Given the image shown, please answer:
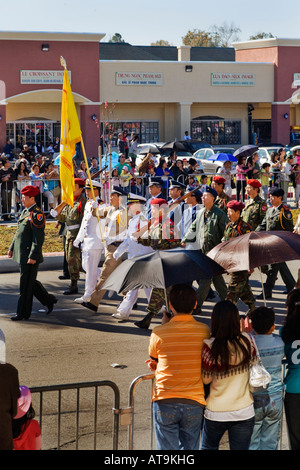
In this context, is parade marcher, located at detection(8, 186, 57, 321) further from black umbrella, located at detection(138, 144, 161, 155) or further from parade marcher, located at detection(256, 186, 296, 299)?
black umbrella, located at detection(138, 144, 161, 155)

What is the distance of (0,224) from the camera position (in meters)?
20.8

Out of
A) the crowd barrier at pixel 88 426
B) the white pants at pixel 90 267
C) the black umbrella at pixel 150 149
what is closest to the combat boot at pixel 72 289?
the white pants at pixel 90 267

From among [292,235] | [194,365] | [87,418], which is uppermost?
[292,235]

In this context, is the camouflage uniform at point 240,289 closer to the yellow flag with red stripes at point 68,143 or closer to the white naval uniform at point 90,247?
the white naval uniform at point 90,247

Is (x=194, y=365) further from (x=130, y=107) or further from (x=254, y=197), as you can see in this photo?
(x=130, y=107)

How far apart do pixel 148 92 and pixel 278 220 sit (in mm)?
34129

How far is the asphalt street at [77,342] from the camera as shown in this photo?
905cm

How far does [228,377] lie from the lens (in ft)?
17.8

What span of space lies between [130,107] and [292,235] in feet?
129

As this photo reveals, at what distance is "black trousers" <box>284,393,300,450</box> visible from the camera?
577 cm

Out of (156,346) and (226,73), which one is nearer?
(156,346)

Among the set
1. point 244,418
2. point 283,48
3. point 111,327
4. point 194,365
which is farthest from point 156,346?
point 283,48

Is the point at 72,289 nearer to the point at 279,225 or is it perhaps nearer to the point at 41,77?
the point at 279,225

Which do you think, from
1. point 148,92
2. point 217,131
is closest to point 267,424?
point 148,92
